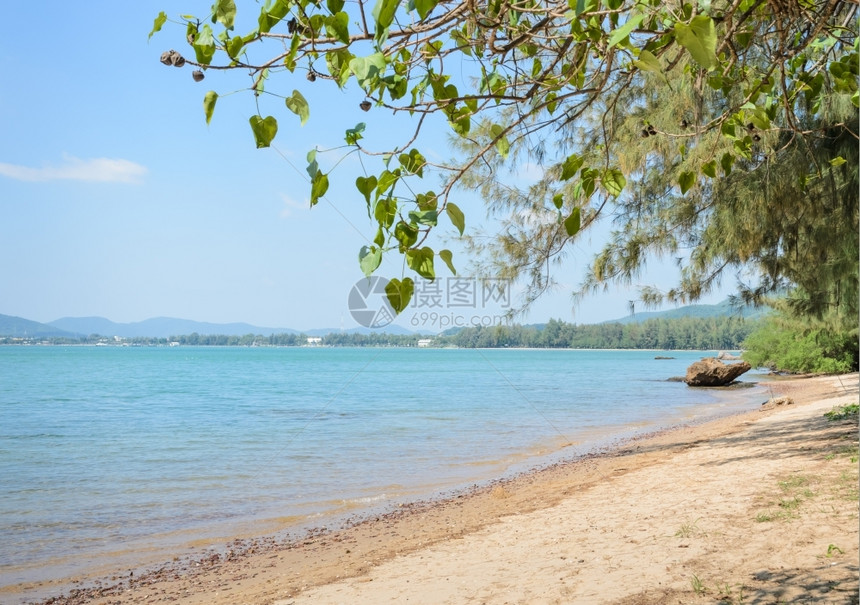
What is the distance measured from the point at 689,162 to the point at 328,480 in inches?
256

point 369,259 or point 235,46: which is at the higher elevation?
point 235,46

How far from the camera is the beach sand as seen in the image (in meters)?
3.60

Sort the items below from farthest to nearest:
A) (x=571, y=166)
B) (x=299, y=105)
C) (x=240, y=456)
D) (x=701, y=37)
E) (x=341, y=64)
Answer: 1. (x=240, y=456)
2. (x=571, y=166)
3. (x=341, y=64)
4. (x=299, y=105)
5. (x=701, y=37)

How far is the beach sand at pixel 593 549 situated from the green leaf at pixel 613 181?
2191 mm

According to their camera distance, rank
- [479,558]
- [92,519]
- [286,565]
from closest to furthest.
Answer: [479,558], [286,565], [92,519]

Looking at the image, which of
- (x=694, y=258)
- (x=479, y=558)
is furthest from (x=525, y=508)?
(x=694, y=258)

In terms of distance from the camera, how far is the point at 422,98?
1.94 meters

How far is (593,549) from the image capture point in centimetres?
451

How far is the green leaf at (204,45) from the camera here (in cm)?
149

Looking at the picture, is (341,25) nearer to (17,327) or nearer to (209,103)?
(209,103)

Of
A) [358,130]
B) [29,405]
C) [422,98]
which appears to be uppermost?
[422,98]

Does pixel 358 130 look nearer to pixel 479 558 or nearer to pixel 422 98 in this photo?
pixel 422 98

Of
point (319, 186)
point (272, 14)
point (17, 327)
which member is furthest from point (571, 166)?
point (17, 327)

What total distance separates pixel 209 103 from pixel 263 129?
0.40 ft
